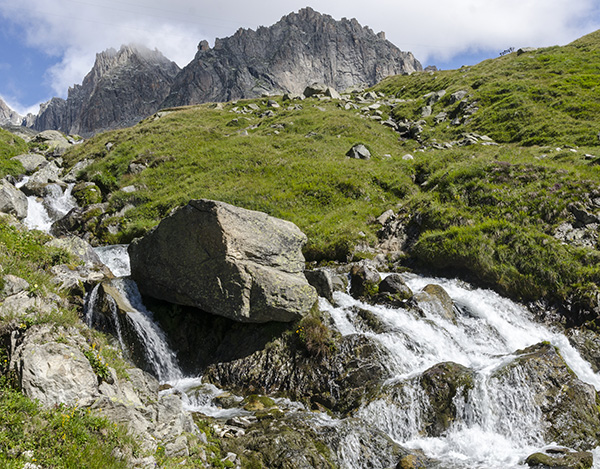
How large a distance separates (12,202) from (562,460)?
35688 mm

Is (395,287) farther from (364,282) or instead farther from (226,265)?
(226,265)

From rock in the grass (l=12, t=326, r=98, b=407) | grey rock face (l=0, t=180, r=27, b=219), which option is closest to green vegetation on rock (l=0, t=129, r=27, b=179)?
grey rock face (l=0, t=180, r=27, b=219)

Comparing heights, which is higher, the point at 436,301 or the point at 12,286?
the point at 12,286

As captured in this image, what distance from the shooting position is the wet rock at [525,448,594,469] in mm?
9852

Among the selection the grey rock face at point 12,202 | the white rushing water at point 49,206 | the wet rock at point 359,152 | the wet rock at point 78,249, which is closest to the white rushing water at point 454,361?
the wet rock at point 78,249

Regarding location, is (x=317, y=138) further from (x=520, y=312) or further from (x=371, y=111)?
(x=520, y=312)

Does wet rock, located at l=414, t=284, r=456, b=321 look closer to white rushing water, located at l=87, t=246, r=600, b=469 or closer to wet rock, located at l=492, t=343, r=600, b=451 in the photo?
white rushing water, located at l=87, t=246, r=600, b=469

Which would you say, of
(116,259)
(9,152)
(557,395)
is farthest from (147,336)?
(9,152)

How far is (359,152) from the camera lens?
4012 cm

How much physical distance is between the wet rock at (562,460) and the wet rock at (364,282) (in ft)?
30.8

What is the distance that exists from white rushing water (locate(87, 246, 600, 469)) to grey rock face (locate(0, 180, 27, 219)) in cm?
1644

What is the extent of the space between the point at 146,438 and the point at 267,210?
75.4ft

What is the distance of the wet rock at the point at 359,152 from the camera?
39.6 meters

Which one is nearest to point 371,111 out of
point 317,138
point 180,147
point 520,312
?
point 317,138
